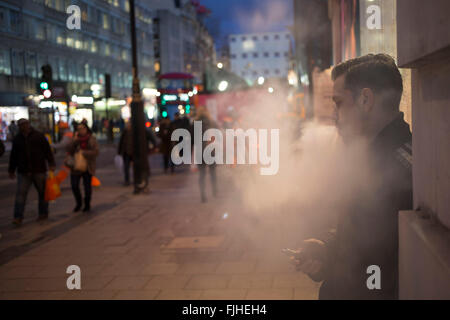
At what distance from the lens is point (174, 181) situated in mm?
14734

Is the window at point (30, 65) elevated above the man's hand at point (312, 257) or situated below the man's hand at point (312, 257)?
above

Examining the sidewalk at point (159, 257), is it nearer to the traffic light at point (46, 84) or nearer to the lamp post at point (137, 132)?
the lamp post at point (137, 132)

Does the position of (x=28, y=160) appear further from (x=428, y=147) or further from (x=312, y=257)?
(x=428, y=147)

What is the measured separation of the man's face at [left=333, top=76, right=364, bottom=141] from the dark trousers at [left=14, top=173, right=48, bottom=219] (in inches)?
305

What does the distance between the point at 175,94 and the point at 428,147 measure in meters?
36.3

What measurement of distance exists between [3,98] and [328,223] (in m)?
28.4

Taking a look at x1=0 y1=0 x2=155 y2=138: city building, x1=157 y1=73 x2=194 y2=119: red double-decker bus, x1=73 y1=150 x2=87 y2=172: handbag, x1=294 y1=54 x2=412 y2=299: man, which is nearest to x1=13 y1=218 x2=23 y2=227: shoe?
x1=73 y1=150 x2=87 y2=172: handbag

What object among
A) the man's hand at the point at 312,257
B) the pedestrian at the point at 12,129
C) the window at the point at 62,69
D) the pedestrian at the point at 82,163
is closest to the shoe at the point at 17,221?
the pedestrian at the point at 82,163

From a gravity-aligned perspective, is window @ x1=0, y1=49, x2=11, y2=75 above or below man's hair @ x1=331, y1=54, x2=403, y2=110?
above

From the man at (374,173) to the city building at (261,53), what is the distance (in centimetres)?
11251

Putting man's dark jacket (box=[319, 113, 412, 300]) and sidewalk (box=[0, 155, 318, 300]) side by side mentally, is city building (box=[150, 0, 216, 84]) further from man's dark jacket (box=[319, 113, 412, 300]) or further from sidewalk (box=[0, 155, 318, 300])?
man's dark jacket (box=[319, 113, 412, 300])

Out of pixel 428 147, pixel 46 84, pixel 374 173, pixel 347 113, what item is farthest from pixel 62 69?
pixel 428 147

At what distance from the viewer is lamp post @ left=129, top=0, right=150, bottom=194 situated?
12.3 metres

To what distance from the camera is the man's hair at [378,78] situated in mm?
2008
